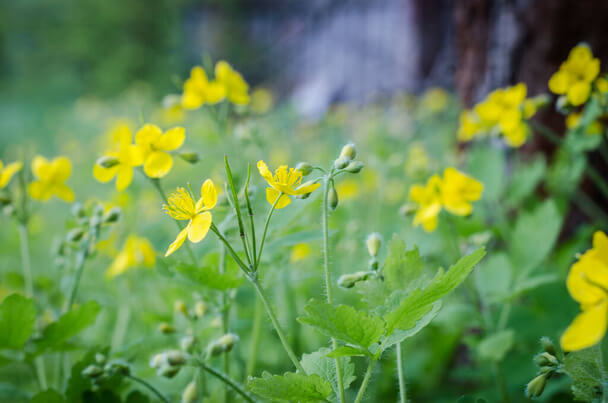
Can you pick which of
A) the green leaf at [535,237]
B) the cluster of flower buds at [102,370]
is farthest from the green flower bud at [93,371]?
the green leaf at [535,237]

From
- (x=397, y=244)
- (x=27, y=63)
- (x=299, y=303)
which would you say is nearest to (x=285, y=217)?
(x=397, y=244)

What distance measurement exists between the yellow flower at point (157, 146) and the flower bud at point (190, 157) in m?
0.11

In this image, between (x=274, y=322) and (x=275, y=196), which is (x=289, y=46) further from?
(x=274, y=322)

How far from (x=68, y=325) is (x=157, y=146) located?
487 millimetres

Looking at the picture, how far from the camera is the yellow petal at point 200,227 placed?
792mm

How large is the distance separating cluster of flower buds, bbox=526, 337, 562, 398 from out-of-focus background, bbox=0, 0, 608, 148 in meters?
1.82

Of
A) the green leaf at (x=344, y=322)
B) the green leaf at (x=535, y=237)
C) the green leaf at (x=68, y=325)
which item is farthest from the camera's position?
the green leaf at (x=535, y=237)

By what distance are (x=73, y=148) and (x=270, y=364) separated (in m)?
4.82

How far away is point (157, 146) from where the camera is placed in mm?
1123

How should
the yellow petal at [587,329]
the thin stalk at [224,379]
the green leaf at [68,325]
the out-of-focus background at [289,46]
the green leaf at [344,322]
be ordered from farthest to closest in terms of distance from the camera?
the out-of-focus background at [289,46] < the green leaf at [68,325] < the thin stalk at [224,379] < the green leaf at [344,322] < the yellow petal at [587,329]

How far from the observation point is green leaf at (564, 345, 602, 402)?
2.61ft

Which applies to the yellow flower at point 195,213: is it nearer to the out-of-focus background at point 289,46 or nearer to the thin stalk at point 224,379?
the thin stalk at point 224,379

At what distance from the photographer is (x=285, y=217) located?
1292 millimetres

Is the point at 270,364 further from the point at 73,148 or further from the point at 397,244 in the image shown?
the point at 73,148
